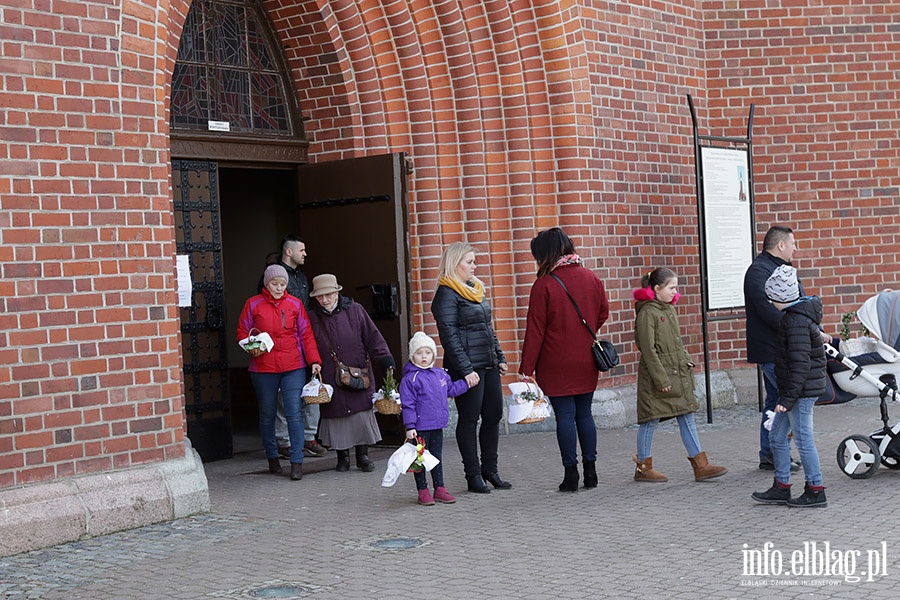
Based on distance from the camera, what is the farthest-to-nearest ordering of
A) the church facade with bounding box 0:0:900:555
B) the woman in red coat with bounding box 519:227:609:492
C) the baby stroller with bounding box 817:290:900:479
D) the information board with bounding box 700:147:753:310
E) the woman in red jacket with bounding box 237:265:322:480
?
the information board with bounding box 700:147:753:310 → the woman in red jacket with bounding box 237:265:322:480 → the woman in red coat with bounding box 519:227:609:492 → the baby stroller with bounding box 817:290:900:479 → the church facade with bounding box 0:0:900:555

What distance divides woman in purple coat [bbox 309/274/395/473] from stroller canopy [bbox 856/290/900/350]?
343 cm

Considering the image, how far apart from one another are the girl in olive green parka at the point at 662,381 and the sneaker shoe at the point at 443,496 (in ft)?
4.48

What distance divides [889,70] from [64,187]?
9373mm

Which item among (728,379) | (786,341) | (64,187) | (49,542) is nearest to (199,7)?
(64,187)

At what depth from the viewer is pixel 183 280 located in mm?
9570

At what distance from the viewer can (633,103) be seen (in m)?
12.0

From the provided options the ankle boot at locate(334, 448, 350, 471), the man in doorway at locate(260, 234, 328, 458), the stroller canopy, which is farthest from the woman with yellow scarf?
the stroller canopy

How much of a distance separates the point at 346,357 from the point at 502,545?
306cm

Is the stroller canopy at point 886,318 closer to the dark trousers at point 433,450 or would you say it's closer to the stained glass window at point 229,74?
the dark trousers at point 433,450

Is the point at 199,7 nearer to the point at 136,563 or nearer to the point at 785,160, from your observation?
the point at 136,563

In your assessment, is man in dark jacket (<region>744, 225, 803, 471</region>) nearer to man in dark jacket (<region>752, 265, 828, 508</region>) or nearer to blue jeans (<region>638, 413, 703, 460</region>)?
blue jeans (<region>638, 413, 703, 460</region>)

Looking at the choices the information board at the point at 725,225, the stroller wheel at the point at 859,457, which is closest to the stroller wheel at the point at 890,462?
the stroller wheel at the point at 859,457

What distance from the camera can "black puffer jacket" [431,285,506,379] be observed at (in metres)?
8.07

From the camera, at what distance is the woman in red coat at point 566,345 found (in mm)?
8102
